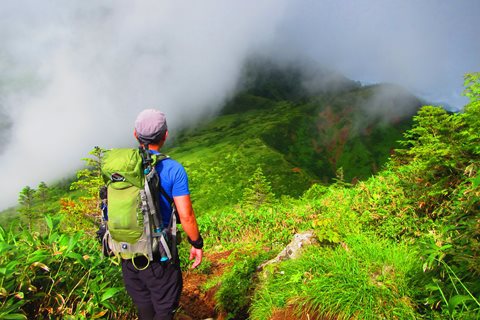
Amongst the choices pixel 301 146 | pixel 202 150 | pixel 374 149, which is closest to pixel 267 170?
pixel 202 150

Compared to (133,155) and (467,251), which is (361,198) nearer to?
(467,251)

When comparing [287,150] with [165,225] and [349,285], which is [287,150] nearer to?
[349,285]

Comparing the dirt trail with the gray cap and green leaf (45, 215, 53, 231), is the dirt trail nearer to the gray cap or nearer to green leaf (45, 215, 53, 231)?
green leaf (45, 215, 53, 231)

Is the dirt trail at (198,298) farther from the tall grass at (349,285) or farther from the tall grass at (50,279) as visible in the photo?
the tall grass at (50,279)

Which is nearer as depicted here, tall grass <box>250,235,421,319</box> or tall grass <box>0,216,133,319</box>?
tall grass <box>0,216,133,319</box>

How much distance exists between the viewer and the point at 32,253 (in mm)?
3631

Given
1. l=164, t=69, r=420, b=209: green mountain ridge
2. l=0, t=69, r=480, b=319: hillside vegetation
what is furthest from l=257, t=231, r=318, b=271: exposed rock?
l=164, t=69, r=420, b=209: green mountain ridge

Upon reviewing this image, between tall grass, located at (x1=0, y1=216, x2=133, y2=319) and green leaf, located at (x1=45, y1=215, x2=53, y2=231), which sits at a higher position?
green leaf, located at (x1=45, y1=215, x2=53, y2=231)

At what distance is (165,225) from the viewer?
400 cm

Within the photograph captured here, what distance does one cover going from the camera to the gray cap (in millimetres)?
3877

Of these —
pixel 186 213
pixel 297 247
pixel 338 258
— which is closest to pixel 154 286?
pixel 186 213

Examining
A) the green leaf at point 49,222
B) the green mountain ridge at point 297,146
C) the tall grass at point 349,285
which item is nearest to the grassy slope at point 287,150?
the green mountain ridge at point 297,146

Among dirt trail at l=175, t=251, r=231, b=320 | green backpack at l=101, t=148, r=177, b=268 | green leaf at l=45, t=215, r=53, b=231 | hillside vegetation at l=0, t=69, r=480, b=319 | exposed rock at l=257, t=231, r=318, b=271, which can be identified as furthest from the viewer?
exposed rock at l=257, t=231, r=318, b=271

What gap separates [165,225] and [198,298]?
386 cm
